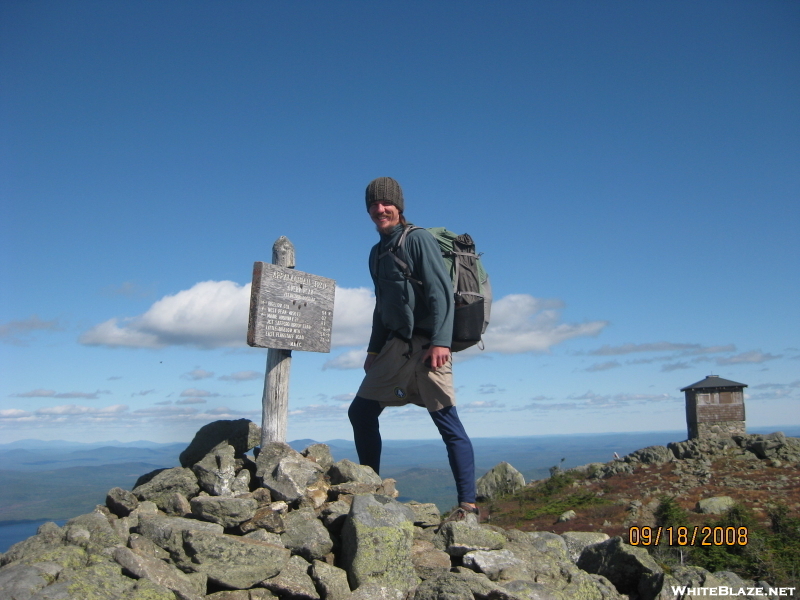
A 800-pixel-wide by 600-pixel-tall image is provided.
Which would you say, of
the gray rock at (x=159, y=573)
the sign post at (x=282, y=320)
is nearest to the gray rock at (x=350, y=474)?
the sign post at (x=282, y=320)

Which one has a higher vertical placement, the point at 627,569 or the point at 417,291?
the point at 417,291

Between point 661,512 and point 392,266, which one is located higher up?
point 392,266

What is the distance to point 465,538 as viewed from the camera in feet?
17.7

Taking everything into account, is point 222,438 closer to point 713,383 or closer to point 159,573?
point 159,573

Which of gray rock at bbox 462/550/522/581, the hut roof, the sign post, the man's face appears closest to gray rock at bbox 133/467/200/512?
the sign post

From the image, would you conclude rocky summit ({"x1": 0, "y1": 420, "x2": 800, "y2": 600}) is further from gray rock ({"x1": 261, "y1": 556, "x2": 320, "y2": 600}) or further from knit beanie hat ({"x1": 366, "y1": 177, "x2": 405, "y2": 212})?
knit beanie hat ({"x1": 366, "y1": 177, "x2": 405, "y2": 212})

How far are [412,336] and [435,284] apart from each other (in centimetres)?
65

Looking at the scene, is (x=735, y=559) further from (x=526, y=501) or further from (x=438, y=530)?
(x=526, y=501)

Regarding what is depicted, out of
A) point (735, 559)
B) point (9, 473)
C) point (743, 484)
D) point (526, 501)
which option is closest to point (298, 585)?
point (735, 559)

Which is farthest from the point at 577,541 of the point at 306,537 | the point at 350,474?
the point at 306,537

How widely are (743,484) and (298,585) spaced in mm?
15837

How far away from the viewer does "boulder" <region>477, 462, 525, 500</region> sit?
19.4 meters

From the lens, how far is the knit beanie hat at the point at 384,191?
20.6 feet

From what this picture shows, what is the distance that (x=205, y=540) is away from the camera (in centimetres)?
466
